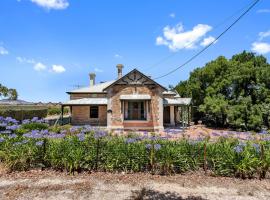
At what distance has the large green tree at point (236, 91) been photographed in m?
24.4

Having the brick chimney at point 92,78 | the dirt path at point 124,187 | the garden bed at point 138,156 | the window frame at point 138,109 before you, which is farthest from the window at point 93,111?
the dirt path at point 124,187

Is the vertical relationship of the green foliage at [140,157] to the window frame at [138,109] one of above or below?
below

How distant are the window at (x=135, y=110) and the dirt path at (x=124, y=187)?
15.1m

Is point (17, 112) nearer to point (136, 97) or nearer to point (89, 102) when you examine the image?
point (89, 102)

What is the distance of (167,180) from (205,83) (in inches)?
952

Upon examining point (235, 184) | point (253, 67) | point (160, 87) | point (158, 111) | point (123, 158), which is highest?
point (253, 67)

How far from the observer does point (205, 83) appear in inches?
1186

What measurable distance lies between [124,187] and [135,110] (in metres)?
16.6

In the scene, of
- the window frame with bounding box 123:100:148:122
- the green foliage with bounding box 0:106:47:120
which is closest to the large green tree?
the window frame with bounding box 123:100:148:122

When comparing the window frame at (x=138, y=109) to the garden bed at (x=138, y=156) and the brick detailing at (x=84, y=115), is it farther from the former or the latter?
the garden bed at (x=138, y=156)

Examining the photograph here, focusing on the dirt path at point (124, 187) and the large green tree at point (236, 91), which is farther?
the large green tree at point (236, 91)

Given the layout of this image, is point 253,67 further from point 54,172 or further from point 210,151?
point 54,172

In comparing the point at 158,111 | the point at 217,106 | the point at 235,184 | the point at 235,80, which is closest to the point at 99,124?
the point at 158,111

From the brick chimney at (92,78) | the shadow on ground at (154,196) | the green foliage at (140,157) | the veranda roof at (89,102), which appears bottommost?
the shadow on ground at (154,196)
